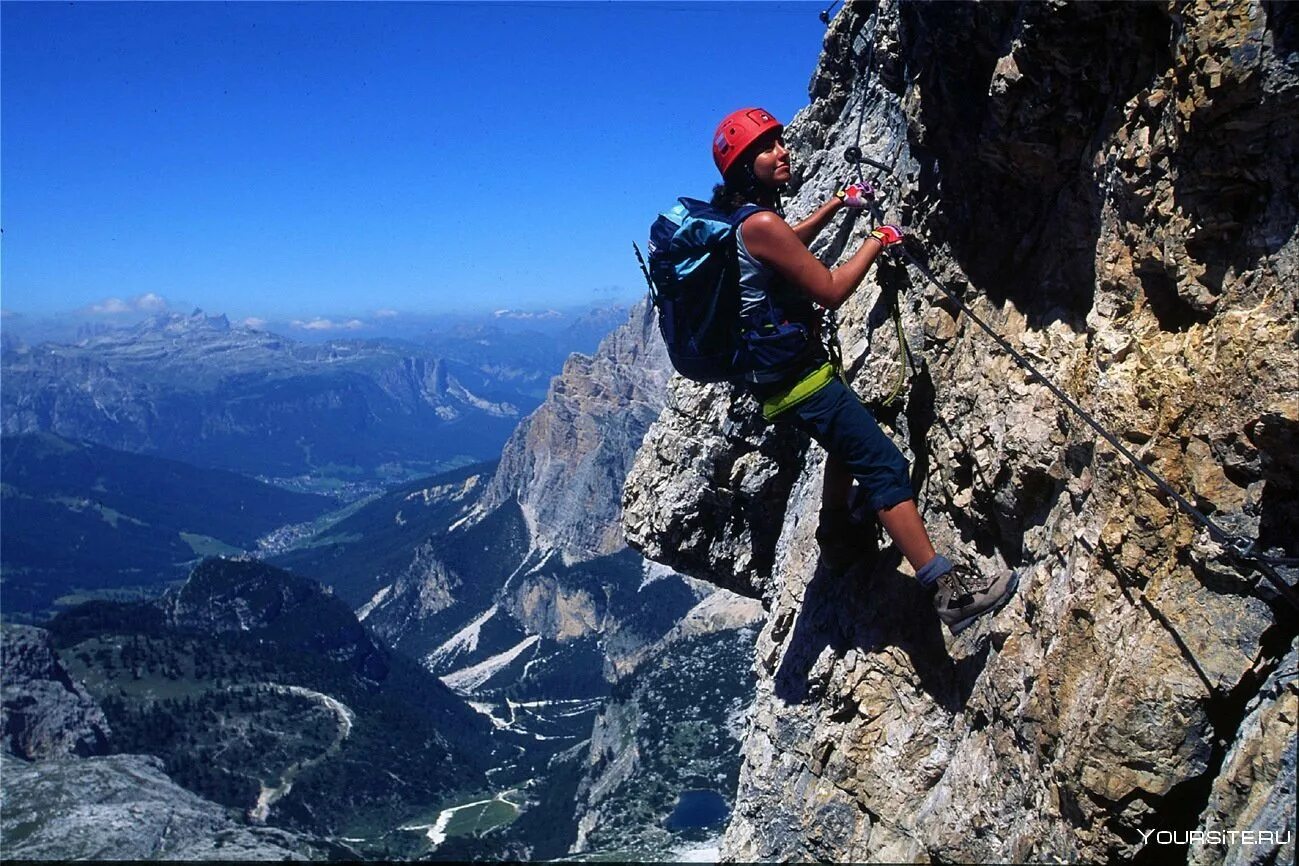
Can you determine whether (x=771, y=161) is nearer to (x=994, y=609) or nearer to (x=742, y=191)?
(x=742, y=191)

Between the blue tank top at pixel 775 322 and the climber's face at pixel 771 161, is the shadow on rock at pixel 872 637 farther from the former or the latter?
the climber's face at pixel 771 161

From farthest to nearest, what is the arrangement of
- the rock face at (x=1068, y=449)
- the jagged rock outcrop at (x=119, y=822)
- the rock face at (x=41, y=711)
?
the rock face at (x=41, y=711) < the jagged rock outcrop at (x=119, y=822) < the rock face at (x=1068, y=449)

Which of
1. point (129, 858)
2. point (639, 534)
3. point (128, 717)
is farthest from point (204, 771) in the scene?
point (639, 534)

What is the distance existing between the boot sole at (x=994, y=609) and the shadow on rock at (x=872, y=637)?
0.36m

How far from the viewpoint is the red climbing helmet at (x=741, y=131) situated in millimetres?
8141

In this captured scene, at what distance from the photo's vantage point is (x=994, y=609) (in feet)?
25.5

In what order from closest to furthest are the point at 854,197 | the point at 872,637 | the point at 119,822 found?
the point at 854,197 → the point at 872,637 → the point at 119,822

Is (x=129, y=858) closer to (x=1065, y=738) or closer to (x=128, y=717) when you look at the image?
(x=128, y=717)

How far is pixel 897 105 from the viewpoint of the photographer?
1057 centimetres

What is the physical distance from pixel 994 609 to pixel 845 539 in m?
2.28

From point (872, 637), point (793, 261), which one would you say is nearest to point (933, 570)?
point (872, 637)

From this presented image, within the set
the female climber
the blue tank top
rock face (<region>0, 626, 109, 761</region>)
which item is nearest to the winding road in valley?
rock face (<region>0, 626, 109, 761</region>)

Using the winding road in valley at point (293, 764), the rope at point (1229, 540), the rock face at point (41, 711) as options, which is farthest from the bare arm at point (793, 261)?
the rock face at point (41, 711)

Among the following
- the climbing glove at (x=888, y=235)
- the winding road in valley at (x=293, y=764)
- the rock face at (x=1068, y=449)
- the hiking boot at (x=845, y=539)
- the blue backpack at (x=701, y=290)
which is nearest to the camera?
the rock face at (x=1068, y=449)
